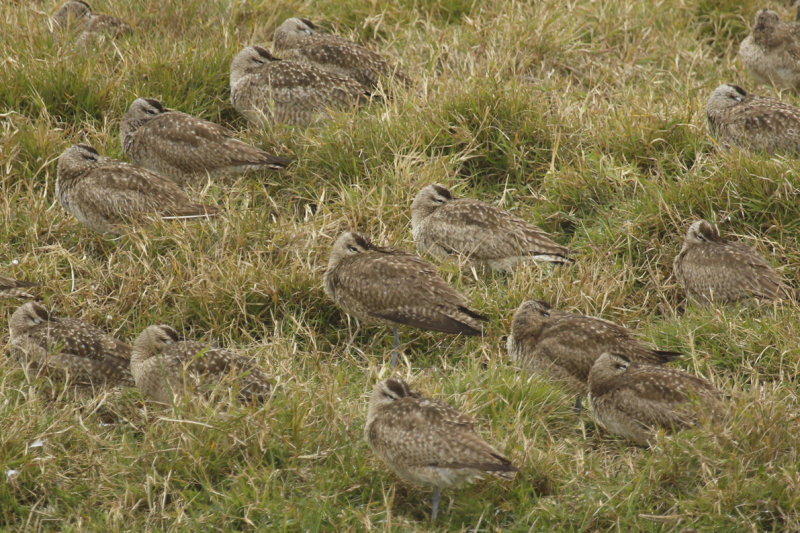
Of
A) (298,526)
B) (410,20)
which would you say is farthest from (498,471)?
(410,20)

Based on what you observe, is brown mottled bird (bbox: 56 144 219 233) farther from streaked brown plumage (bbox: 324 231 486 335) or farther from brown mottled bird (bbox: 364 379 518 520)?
brown mottled bird (bbox: 364 379 518 520)

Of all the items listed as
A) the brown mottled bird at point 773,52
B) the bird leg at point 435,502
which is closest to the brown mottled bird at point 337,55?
the brown mottled bird at point 773,52

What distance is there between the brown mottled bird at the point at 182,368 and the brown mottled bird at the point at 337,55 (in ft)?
12.8

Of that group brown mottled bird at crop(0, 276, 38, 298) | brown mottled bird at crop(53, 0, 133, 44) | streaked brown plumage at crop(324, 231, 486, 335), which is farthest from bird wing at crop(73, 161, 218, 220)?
brown mottled bird at crop(53, 0, 133, 44)

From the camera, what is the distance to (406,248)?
8.33 meters

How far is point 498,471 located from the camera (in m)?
5.45

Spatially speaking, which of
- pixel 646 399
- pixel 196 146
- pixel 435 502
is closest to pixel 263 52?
pixel 196 146

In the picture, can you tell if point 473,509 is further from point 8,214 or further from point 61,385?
point 8,214

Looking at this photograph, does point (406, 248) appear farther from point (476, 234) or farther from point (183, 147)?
point (183, 147)

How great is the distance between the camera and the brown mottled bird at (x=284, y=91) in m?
9.47

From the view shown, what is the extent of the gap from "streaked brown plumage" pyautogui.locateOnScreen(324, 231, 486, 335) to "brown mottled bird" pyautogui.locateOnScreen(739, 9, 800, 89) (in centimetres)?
462

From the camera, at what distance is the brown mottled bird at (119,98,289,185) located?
8.83 m

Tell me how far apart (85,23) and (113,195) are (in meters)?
2.84

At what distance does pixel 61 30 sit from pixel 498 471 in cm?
680
